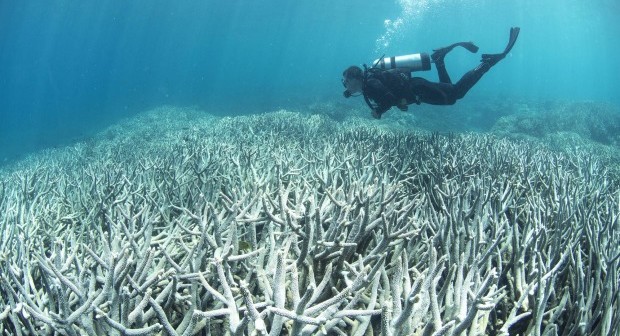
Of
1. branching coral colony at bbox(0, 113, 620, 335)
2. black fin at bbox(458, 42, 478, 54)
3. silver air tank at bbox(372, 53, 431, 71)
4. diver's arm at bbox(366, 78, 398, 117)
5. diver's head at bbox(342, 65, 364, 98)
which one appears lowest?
branching coral colony at bbox(0, 113, 620, 335)

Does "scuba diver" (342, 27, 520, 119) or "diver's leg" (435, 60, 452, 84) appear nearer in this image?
"scuba diver" (342, 27, 520, 119)

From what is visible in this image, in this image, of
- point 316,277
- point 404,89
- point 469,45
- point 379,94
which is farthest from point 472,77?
point 316,277

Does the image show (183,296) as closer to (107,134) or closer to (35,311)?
(35,311)

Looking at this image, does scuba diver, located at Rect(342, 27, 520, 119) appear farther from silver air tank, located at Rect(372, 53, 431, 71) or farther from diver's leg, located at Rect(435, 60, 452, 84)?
diver's leg, located at Rect(435, 60, 452, 84)

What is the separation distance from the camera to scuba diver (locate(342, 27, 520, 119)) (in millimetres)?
7254

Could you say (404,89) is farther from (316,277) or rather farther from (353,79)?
(316,277)

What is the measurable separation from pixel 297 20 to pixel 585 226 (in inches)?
3741

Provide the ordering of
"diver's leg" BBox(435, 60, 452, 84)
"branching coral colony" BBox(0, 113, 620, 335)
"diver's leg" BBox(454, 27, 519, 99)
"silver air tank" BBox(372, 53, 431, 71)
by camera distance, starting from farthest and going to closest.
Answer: "diver's leg" BBox(435, 60, 452, 84) → "diver's leg" BBox(454, 27, 519, 99) → "silver air tank" BBox(372, 53, 431, 71) → "branching coral colony" BBox(0, 113, 620, 335)

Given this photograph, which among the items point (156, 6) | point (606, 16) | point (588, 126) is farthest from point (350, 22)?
point (588, 126)

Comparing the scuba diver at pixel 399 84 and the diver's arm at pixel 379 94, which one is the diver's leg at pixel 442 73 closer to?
the scuba diver at pixel 399 84

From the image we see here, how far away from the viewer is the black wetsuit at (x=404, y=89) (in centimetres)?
726

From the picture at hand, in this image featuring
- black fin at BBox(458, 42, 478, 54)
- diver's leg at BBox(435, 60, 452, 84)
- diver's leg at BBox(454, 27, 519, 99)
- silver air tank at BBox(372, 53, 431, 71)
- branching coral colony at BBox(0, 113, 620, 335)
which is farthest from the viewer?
black fin at BBox(458, 42, 478, 54)

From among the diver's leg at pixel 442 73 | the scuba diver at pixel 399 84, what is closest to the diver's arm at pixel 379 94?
the scuba diver at pixel 399 84

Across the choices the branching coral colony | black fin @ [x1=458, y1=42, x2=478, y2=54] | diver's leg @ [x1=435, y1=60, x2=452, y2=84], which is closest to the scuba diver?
diver's leg @ [x1=435, y1=60, x2=452, y2=84]
